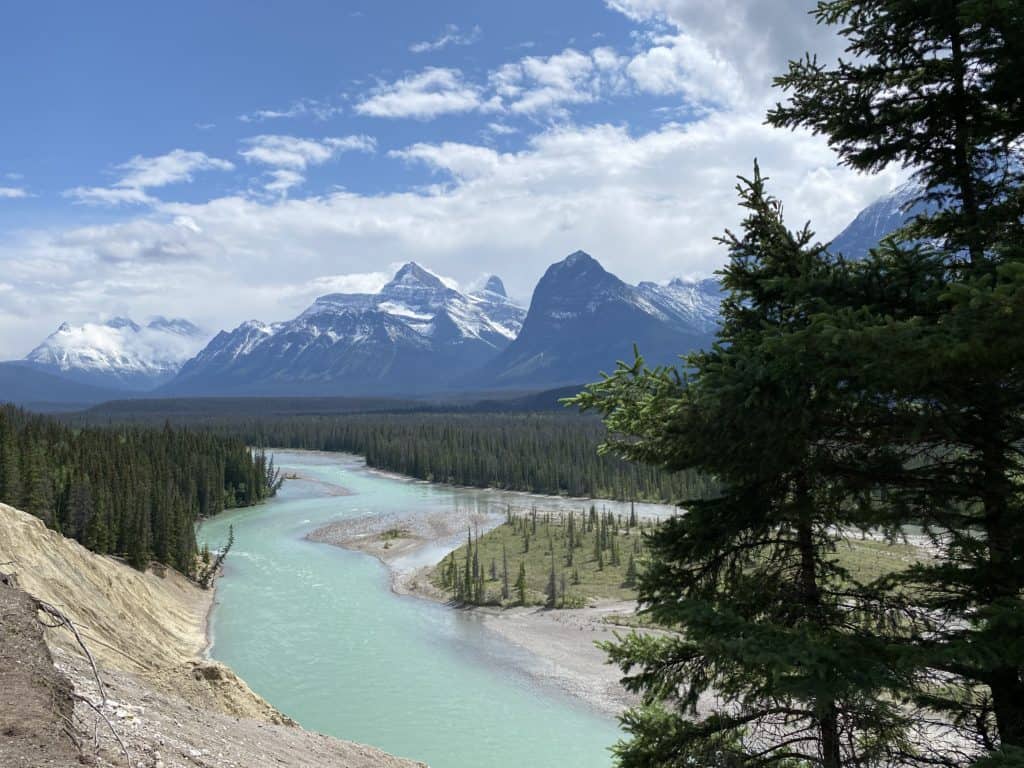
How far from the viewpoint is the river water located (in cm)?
3219

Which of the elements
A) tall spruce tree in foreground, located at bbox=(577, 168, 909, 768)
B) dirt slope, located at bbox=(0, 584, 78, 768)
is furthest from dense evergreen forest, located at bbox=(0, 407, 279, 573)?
tall spruce tree in foreground, located at bbox=(577, 168, 909, 768)

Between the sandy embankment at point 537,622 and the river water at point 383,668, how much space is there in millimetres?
1192

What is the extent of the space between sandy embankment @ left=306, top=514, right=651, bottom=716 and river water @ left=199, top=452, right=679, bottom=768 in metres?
1.19

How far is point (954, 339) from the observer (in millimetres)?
6078

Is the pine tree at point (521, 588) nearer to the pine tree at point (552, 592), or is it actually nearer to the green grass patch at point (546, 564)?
the green grass patch at point (546, 564)

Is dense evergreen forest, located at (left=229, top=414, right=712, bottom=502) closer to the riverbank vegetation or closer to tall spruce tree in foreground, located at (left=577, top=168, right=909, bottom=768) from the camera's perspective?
the riverbank vegetation

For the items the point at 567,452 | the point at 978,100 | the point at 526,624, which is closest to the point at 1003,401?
the point at 978,100

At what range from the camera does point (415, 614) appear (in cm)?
5309

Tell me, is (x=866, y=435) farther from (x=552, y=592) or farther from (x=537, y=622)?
(x=552, y=592)

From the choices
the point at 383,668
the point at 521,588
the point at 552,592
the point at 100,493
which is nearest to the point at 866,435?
the point at 383,668

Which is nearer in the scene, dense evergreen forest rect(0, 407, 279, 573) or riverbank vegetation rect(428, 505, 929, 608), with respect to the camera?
dense evergreen forest rect(0, 407, 279, 573)

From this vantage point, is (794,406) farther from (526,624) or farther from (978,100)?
(526,624)

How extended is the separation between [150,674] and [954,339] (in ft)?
86.8

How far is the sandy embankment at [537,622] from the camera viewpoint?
128ft
